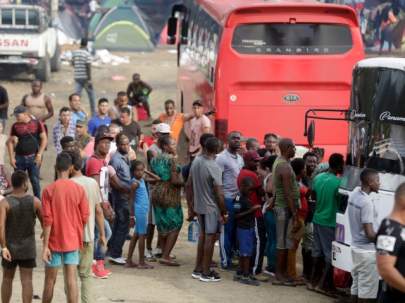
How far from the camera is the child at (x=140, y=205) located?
1551 centimetres

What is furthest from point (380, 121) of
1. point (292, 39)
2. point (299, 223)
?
point (292, 39)

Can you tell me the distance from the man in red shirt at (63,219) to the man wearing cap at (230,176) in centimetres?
336

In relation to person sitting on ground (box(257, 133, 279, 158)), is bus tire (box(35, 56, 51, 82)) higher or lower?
higher

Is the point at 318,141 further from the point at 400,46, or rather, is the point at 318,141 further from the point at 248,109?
the point at 400,46

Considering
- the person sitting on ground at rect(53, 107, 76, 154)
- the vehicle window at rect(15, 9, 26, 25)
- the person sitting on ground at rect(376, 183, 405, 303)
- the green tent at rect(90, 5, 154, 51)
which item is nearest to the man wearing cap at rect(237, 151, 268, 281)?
the person sitting on ground at rect(53, 107, 76, 154)

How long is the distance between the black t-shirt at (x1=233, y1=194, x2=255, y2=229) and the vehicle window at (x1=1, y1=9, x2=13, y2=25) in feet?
74.4

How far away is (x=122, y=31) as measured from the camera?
1941 inches

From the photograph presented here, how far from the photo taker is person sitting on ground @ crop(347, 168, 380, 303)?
515 inches

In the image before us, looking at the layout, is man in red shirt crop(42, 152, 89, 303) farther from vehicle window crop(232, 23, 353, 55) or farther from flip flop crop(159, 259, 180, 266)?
vehicle window crop(232, 23, 353, 55)

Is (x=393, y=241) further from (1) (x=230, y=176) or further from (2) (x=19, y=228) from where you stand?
(1) (x=230, y=176)

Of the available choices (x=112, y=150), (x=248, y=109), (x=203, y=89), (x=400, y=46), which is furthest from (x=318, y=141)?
(x=400, y=46)

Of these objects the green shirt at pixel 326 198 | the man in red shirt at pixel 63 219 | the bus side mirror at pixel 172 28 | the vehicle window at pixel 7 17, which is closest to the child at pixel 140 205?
the green shirt at pixel 326 198

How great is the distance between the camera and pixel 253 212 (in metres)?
15.2

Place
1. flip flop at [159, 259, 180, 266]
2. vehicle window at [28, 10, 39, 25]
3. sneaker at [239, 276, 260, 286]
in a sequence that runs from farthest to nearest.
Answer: vehicle window at [28, 10, 39, 25] < flip flop at [159, 259, 180, 266] < sneaker at [239, 276, 260, 286]
